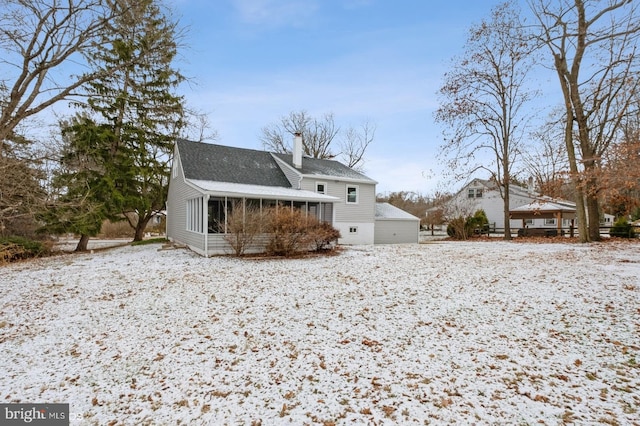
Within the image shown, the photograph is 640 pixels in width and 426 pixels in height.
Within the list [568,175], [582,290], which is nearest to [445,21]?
[568,175]

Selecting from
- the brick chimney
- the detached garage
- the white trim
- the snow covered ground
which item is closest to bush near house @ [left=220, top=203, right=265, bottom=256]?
the snow covered ground

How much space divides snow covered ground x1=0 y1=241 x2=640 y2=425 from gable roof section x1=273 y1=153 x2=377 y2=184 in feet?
34.4

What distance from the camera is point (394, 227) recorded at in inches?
837

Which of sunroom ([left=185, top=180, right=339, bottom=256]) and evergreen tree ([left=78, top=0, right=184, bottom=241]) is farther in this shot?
evergreen tree ([left=78, top=0, right=184, bottom=241])

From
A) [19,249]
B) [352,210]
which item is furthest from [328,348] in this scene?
[19,249]

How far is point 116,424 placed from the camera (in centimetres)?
302

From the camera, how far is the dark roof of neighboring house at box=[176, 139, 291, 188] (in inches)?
594

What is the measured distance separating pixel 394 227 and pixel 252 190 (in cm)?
1143

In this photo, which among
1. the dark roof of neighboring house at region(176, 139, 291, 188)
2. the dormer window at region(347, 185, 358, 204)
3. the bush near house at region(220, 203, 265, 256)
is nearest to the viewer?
the bush near house at region(220, 203, 265, 256)

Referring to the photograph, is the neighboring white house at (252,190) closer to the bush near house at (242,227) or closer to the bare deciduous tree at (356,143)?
the bush near house at (242,227)

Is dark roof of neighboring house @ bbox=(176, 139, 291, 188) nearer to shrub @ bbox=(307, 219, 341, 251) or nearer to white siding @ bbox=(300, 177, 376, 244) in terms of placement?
white siding @ bbox=(300, 177, 376, 244)

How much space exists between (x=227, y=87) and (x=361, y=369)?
15.4 meters

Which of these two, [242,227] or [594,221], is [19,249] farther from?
[594,221]

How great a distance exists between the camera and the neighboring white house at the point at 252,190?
503 inches
